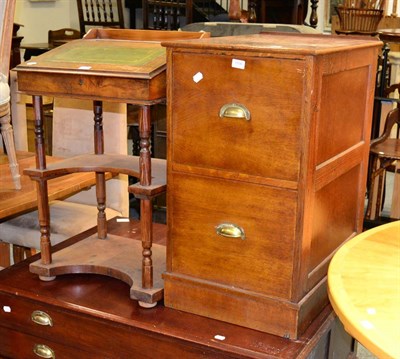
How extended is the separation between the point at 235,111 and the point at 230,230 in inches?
12.4

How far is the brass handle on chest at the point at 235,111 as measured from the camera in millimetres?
1596

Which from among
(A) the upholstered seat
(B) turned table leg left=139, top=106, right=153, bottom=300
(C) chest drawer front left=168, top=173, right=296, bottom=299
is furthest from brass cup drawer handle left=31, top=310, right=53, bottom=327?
(A) the upholstered seat

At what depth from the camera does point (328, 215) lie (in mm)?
1791

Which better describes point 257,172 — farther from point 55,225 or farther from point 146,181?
point 55,225

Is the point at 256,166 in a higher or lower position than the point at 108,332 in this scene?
higher

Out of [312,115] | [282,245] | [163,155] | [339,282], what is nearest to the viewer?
[339,282]

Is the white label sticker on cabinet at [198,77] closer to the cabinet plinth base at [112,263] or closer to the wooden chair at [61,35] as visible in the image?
the cabinet plinth base at [112,263]

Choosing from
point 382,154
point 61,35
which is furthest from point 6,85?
point 61,35

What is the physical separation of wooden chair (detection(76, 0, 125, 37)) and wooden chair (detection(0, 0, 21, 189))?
18.0ft

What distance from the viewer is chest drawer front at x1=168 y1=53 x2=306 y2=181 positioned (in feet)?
5.06

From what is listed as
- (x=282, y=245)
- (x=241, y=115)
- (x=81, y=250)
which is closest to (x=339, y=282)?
(x=282, y=245)

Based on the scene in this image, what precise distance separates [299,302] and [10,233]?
1.53 metres

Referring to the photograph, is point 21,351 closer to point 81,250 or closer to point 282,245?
point 81,250

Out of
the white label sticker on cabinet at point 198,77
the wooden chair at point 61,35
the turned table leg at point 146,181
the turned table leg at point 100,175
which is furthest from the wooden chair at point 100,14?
the white label sticker on cabinet at point 198,77
